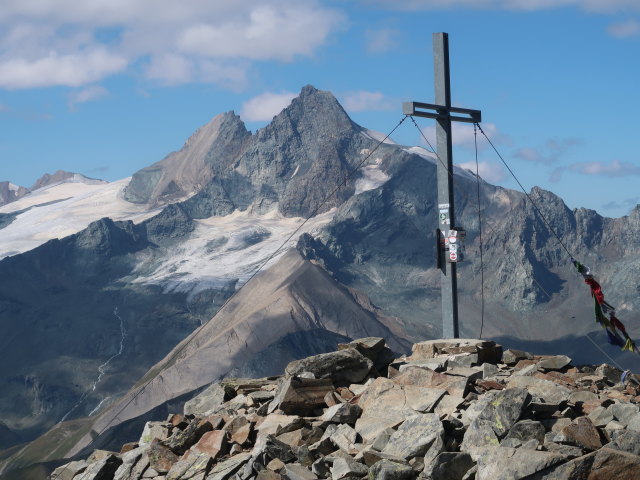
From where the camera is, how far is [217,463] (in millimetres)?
19516

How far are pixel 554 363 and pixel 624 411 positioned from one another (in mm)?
4931

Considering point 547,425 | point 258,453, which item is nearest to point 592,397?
point 547,425

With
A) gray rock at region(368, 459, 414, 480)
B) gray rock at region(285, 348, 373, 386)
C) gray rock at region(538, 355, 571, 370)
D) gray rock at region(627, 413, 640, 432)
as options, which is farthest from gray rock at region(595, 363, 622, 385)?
gray rock at region(368, 459, 414, 480)

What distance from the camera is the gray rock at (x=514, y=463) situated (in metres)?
15.8

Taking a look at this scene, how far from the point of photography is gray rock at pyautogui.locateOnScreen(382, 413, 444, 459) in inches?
690

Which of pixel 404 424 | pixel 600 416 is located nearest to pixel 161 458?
pixel 404 424

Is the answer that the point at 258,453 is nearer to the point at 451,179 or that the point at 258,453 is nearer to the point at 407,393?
the point at 407,393

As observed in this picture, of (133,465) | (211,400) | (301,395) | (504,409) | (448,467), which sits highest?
(301,395)

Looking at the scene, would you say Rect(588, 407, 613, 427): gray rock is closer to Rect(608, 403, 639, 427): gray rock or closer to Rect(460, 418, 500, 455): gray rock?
Rect(608, 403, 639, 427): gray rock

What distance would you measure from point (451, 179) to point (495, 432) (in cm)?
1170

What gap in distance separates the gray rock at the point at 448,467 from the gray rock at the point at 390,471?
34 centimetres

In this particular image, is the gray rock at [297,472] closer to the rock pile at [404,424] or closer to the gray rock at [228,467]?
the rock pile at [404,424]

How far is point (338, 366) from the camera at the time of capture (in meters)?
22.5

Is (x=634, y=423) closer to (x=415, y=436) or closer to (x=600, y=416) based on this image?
(x=600, y=416)
